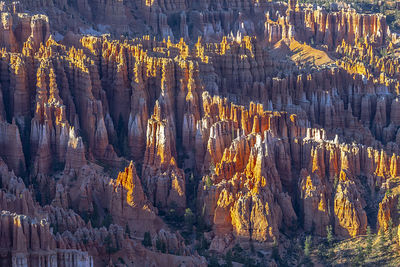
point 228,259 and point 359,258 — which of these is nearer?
point 228,259

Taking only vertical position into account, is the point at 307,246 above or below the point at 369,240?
below

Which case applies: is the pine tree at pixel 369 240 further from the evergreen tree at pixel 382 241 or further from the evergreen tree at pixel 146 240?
the evergreen tree at pixel 146 240

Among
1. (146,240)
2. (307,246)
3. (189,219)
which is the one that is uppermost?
(146,240)

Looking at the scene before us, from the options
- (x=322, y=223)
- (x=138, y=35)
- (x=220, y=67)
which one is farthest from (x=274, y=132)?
(x=138, y=35)

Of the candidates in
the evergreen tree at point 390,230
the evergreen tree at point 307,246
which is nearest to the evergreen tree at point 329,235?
the evergreen tree at point 307,246

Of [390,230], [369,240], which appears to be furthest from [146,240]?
[390,230]

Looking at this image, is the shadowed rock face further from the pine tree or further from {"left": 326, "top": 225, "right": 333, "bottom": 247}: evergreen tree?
the pine tree

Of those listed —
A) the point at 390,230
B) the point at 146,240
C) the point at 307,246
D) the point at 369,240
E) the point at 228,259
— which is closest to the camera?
the point at 146,240

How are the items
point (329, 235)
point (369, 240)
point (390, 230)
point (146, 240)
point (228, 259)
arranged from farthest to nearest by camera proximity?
point (329, 235) < point (390, 230) < point (369, 240) < point (228, 259) < point (146, 240)

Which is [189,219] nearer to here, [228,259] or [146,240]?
[228,259]
